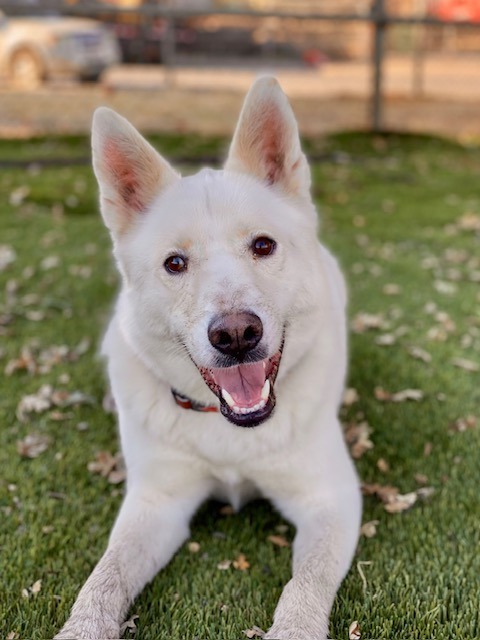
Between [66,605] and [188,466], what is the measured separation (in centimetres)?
58

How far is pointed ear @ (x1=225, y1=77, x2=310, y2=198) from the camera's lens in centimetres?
234

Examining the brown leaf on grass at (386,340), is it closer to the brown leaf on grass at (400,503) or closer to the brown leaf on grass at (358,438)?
the brown leaf on grass at (358,438)

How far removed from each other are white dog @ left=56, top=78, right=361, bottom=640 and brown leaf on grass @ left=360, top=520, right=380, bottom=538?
0.15 metres

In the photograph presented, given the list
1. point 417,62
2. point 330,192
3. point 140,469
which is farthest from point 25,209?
point 417,62

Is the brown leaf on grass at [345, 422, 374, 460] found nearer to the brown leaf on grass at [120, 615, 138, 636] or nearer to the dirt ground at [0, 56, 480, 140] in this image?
the brown leaf on grass at [120, 615, 138, 636]

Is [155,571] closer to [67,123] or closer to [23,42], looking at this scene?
[67,123]

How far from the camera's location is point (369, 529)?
2.46m

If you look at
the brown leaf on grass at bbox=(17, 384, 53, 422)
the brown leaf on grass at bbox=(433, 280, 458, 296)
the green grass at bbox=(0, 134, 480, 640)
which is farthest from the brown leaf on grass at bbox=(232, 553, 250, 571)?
the brown leaf on grass at bbox=(433, 280, 458, 296)

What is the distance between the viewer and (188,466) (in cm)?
239

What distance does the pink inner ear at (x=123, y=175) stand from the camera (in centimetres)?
236

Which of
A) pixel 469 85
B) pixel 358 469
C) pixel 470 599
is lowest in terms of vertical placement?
pixel 469 85

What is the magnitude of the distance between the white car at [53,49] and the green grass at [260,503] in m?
6.29

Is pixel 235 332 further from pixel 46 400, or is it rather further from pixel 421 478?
pixel 46 400

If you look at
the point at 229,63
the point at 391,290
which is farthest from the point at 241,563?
the point at 229,63
